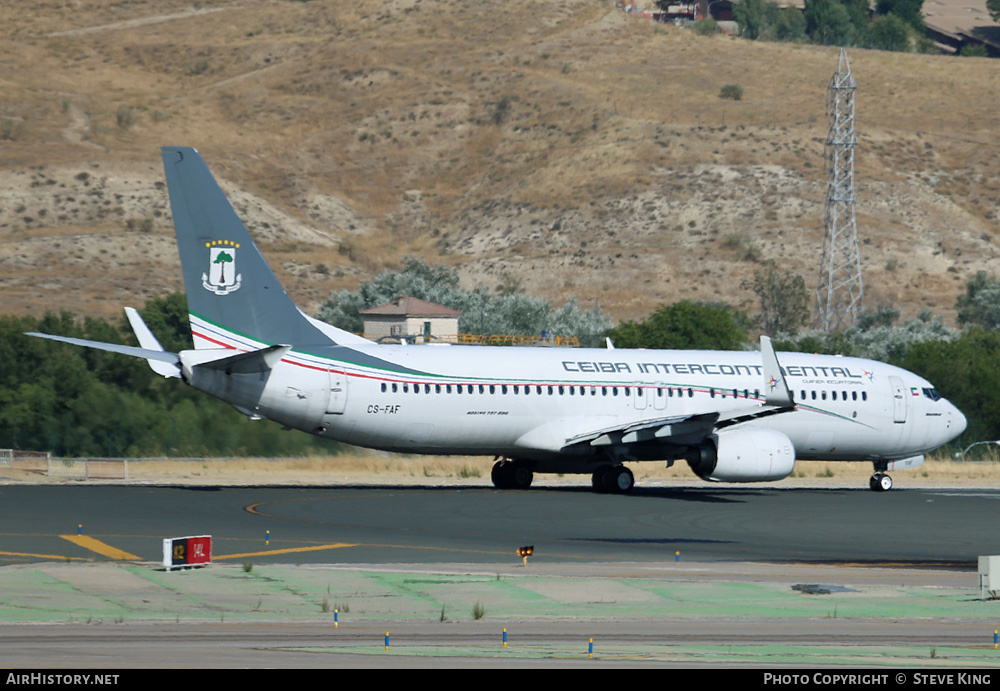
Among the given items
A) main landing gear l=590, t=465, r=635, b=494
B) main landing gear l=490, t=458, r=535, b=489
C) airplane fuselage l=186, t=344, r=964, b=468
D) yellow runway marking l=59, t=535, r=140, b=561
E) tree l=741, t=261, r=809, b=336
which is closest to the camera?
yellow runway marking l=59, t=535, r=140, b=561

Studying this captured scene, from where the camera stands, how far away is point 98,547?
25.2m

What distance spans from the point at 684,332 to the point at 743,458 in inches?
1978

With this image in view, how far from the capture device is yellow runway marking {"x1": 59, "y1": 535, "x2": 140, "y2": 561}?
24.0 metres

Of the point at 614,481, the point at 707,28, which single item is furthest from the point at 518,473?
the point at 707,28

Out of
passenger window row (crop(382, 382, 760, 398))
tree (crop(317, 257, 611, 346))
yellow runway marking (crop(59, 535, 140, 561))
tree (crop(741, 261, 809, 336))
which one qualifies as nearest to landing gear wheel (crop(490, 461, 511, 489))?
passenger window row (crop(382, 382, 760, 398))

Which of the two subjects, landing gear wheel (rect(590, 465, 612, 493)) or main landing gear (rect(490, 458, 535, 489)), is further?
main landing gear (rect(490, 458, 535, 489))

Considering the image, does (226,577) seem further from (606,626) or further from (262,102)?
(262,102)

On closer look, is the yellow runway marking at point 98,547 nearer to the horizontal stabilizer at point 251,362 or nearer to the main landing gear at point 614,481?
the horizontal stabilizer at point 251,362

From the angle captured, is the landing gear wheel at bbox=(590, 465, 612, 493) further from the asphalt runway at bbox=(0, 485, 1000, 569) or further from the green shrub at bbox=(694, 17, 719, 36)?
the green shrub at bbox=(694, 17, 719, 36)

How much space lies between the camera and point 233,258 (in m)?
35.4

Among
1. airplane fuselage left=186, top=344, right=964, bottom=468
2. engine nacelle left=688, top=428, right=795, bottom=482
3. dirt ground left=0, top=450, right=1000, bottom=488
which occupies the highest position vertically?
airplane fuselage left=186, top=344, right=964, bottom=468

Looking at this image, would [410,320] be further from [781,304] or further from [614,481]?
[614,481]

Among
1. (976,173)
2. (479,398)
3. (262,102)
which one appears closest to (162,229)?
(262,102)

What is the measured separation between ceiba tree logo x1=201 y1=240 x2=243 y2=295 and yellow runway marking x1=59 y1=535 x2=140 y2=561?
384 inches
